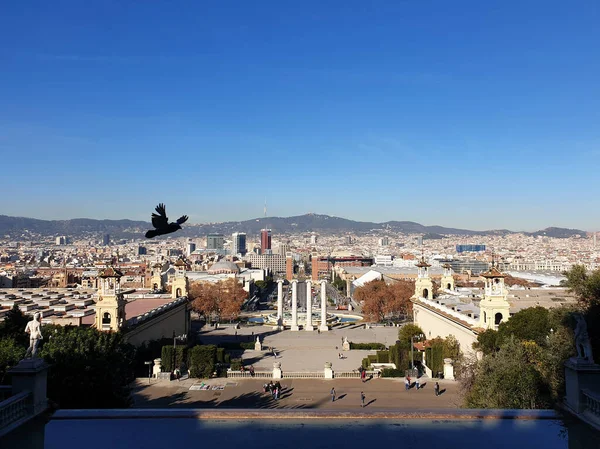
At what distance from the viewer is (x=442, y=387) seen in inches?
969

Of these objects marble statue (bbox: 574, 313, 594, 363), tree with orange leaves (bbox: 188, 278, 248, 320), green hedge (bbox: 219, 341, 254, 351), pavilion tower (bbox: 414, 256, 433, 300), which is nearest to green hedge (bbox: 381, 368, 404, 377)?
green hedge (bbox: 219, 341, 254, 351)

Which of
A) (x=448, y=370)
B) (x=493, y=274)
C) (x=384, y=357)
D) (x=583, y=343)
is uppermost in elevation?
(x=493, y=274)

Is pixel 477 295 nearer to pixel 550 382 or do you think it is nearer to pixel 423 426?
pixel 550 382

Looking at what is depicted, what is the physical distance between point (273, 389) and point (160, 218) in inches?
478

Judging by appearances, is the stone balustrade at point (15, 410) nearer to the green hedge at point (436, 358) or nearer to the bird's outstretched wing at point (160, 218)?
the bird's outstretched wing at point (160, 218)

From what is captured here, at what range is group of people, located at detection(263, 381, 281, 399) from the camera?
75.0 ft

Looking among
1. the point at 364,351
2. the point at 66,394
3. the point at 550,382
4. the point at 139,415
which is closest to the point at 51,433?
the point at 139,415

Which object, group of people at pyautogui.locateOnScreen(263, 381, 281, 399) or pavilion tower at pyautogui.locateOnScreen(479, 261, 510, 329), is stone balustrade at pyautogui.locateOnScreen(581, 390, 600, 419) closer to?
group of people at pyautogui.locateOnScreen(263, 381, 281, 399)

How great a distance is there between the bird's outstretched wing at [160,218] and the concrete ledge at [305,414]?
6.66 meters

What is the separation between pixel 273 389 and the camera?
23.6 meters

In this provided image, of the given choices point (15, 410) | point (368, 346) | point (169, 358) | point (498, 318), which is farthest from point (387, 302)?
point (15, 410)

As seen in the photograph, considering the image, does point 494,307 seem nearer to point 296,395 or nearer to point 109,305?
point 296,395

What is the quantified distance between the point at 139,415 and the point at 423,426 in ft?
14.6

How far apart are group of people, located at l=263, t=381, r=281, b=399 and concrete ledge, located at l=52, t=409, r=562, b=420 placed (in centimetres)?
1510
